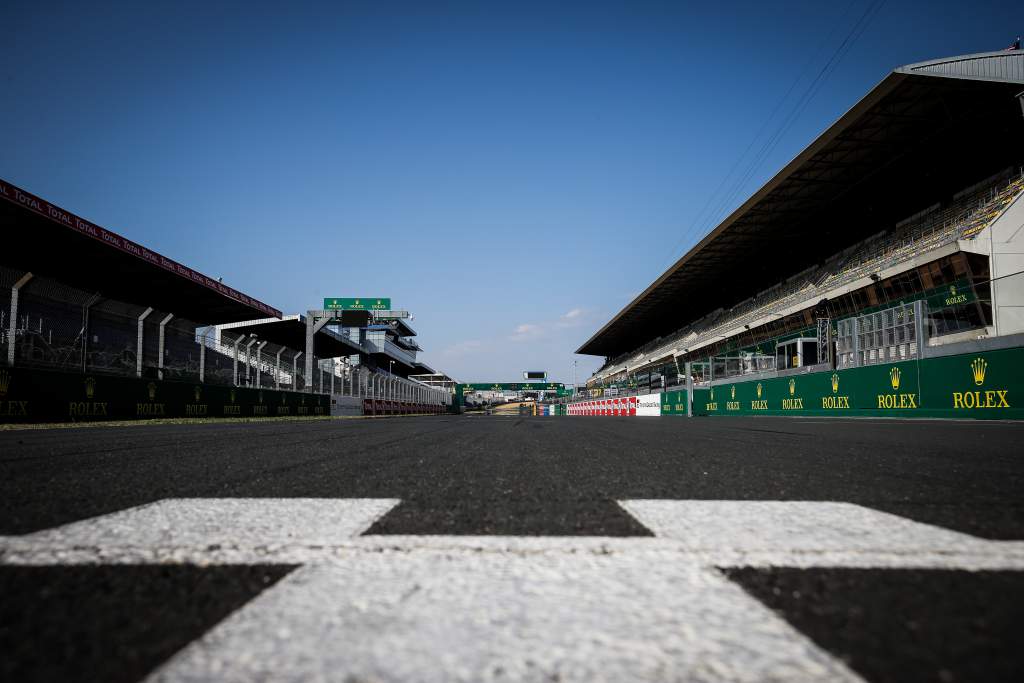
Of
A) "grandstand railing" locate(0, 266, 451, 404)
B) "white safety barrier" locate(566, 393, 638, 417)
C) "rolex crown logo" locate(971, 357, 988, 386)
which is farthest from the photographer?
"white safety barrier" locate(566, 393, 638, 417)

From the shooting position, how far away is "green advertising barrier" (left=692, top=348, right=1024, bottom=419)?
30.4 ft

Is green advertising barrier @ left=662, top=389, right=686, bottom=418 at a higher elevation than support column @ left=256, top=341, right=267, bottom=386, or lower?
lower

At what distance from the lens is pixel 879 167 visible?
2530 centimetres

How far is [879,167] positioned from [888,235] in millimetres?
3451

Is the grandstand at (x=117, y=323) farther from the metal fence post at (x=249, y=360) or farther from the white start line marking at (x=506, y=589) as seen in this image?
the white start line marking at (x=506, y=589)

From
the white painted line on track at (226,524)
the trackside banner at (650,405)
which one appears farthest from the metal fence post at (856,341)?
the white painted line on track at (226,524)

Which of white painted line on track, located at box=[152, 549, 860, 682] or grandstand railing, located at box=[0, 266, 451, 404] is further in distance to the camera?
grandstand railing, located at box=[0, 266, 451, 404]

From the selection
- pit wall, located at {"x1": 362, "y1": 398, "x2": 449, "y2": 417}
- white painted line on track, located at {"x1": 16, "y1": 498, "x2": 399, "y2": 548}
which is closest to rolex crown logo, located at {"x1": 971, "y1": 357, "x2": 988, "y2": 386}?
white painted line on track, located at {"x1": 16, "y1": 498, "x2": 399, "y2": 548}

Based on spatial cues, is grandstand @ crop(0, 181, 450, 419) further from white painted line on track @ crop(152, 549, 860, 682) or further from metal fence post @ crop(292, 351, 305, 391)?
white painted line on track @ crop(152, 549, 860, 682)

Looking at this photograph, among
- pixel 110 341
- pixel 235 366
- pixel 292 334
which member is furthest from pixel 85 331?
pixel 292 334

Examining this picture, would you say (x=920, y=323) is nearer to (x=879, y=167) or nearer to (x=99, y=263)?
(x=879, y=167)

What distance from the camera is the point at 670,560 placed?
1.17 metres

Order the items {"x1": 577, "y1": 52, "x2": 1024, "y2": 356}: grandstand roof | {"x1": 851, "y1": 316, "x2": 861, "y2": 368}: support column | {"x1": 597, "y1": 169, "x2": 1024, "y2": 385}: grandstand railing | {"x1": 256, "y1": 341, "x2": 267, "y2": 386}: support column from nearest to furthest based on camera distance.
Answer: {"x1": 851, "y1": 316, "x2": 861, "y2": 368}: support column
{"x1": 597, "y1": 169, "x2": 1024, "y2": 385}: grandstand railing
{"x1": 577, "y1": 52, "x2": 1024, "y2": 356}: grandstand roof
{"x1": 256, "y1": 341, "x2": 267, "y2": 386}: support column

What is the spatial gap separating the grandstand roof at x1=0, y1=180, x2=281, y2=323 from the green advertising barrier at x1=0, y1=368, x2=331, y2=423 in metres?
5.80
